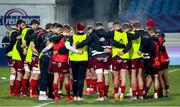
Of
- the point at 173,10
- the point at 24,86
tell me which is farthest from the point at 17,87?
the point at 173,10

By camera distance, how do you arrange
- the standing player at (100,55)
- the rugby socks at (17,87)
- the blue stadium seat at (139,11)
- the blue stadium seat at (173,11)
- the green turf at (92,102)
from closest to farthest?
the green turf at (92,102) < the standing player at (100,55) < the rugby socks at (17,87) < the blue stadium seat at (139,11) < the blue stadium seat at (173,11)

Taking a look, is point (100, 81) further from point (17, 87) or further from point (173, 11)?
point (173, 11)

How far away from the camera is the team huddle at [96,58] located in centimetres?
2144

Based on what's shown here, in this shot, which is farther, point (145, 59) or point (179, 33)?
point (179, 33)

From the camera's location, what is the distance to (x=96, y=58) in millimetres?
21516

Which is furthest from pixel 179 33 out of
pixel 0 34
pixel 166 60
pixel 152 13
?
pixel 166 60

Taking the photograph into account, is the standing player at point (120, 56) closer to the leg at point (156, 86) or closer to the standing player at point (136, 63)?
the standing player at point (136, 63)

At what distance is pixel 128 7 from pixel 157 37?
80.0 feet

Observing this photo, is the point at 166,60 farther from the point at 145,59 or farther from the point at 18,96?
the point at 18,96

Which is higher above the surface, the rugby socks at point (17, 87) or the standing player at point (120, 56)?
the standing player at point (120, 56)

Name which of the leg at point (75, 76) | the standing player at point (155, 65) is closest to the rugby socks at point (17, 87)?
the leg at point (75, 76)

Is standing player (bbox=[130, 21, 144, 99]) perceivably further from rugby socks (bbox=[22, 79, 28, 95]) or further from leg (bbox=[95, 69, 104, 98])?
rugby socks (bbox=[22, 79, 28, 95])

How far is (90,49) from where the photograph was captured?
22812 mm

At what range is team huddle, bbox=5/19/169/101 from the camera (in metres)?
21.4
